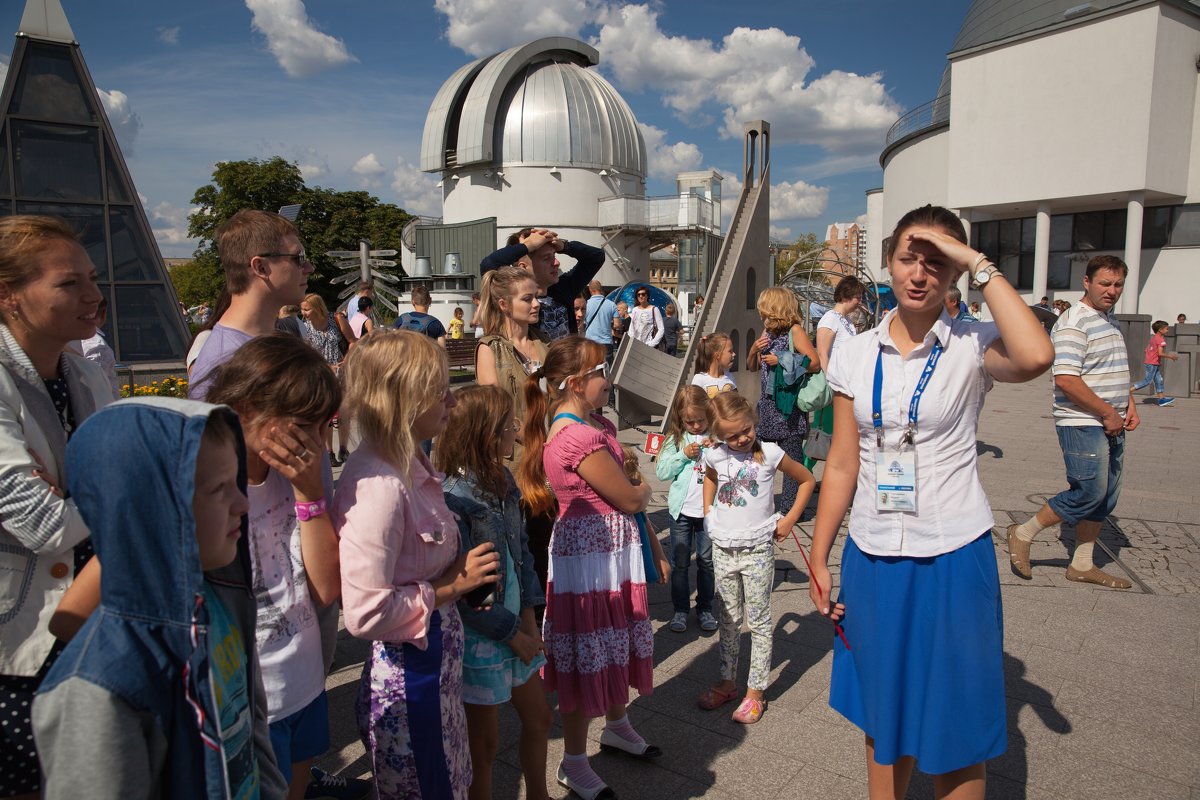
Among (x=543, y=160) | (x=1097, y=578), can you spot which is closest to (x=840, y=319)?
(x=1097, y=578)

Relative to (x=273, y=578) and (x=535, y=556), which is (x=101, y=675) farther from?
(x=535, y=556)

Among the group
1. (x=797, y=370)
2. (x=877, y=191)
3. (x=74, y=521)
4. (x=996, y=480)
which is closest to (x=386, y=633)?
(x=74, y=521)

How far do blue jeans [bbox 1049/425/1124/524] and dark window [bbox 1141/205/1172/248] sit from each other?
92.0 feet

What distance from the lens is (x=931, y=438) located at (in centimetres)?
237

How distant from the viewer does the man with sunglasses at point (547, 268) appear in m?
4.14

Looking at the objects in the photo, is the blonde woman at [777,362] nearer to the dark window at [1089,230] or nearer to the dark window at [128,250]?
the dark window at [128,250]

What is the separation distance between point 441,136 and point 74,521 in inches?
1495

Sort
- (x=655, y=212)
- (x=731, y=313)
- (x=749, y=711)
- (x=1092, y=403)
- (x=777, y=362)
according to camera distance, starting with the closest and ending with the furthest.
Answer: (x=749, y=711) → (x=1092, y=403) → (x=777, y=362) → (x=731, y=313) → (x=655, y=212)

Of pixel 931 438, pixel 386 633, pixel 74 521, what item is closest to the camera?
pixel 74 521

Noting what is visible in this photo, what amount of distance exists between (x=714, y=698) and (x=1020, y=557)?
122 inches

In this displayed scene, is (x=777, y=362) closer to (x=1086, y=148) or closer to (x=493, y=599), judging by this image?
(x=493, y=599)

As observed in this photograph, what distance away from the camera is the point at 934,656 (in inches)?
91.3

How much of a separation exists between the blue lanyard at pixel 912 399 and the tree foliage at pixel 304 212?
128 feet

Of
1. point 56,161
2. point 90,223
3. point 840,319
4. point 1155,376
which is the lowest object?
point 1155,376
